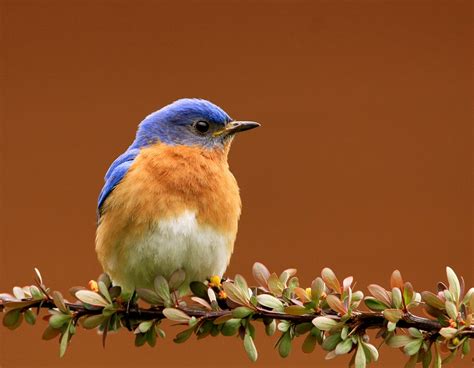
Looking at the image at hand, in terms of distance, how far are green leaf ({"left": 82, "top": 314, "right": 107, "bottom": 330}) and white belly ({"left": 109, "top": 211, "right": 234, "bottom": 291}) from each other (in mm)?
814

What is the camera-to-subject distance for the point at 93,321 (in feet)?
6.19

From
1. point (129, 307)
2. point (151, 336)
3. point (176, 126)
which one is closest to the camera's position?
point (151, 336)

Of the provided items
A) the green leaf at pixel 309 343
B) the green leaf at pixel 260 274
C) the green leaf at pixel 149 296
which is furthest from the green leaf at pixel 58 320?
the green leaf at pixel 309 343

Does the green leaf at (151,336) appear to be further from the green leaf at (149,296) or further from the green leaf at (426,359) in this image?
the green leaf at (426,359)

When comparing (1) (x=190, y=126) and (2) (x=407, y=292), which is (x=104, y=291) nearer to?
(2) (x=407, y=292)

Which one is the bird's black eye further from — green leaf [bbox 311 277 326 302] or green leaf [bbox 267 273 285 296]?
green leaf [bbox 311 277 326 302]

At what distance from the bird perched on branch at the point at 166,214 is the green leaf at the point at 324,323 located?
3.86 feet

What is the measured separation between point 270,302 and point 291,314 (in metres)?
0.07

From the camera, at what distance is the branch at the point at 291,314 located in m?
1.63

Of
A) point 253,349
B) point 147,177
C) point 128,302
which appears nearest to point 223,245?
point 147,177

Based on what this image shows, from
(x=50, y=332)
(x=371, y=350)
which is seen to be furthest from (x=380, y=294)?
(x=50, y=332)

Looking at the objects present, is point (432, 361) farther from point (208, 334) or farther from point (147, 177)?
point (147, 177)

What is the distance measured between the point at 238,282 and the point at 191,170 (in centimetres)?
118

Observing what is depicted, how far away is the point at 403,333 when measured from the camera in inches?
66.5
